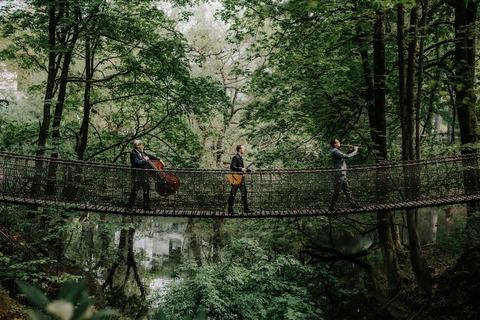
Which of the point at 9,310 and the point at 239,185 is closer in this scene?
the point at 9,310

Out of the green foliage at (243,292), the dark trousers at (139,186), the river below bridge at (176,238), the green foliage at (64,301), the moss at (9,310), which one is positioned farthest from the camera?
the river below bridge at (176,238)

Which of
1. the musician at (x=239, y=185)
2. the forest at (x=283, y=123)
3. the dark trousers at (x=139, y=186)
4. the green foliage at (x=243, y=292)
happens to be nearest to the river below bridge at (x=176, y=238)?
the forest at (x=283, y=123)

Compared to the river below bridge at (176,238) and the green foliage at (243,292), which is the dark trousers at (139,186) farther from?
the river below bridge at (176,238)

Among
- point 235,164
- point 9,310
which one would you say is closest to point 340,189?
point 235,164

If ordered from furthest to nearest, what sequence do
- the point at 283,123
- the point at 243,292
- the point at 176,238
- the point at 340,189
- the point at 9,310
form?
the point at 176,238 → the point at 283,123 → the point at 243,292 → the point at 340,189 → the point at 9,310

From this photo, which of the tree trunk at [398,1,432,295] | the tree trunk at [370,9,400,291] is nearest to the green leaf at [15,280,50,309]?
the tree trunk at [398,1,432,295]

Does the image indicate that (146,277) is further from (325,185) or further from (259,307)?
(325,185)

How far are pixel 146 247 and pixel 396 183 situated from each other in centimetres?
1203

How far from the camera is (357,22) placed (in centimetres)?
568

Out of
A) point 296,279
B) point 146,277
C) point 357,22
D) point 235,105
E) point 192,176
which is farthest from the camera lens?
point 235,105

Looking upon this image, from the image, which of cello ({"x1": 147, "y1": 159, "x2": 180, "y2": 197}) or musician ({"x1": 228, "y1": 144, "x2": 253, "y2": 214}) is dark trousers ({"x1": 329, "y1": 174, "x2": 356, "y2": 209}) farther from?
cello ({"x1": 147, "y1": 159, "x2": 180, "y2": 197})

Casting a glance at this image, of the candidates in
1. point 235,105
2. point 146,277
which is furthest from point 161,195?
point 235,105

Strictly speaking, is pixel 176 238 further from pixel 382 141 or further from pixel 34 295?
pixel 34 295

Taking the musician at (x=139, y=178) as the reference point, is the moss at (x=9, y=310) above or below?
below
